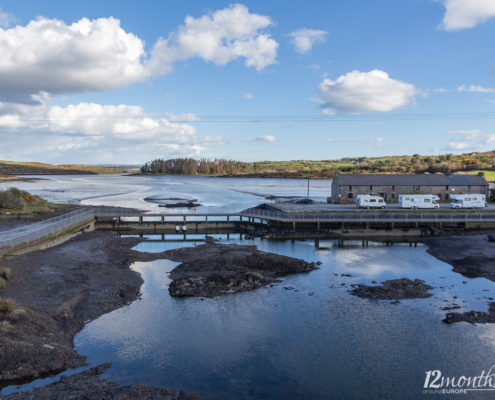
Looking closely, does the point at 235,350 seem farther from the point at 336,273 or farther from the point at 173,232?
the point at 173,232

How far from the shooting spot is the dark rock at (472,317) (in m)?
22.4

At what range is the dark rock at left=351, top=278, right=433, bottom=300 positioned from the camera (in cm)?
2667

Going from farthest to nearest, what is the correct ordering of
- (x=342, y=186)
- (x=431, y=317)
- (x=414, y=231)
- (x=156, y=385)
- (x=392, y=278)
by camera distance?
(x=342, y=186)
(x=414, y=231)
(x=392, y=278)
(x=431, y=317)
(x=156, y=385)

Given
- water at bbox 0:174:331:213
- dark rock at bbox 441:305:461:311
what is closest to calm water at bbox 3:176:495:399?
dark rock at bbox 441:305:461:311

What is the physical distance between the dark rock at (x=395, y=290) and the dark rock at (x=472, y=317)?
3.65m

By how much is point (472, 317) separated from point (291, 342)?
1210 centimetres

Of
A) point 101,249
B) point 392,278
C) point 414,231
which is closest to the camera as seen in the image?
point 392,278

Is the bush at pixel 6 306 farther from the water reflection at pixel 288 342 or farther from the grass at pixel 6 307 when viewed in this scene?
the water reflection at pixel 288 342

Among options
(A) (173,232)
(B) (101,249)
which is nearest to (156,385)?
(B) (101,249)

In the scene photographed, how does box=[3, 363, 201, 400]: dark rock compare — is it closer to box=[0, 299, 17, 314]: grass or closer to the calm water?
the calm water

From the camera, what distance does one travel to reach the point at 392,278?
31500 millimetres

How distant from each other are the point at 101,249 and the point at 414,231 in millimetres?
42396

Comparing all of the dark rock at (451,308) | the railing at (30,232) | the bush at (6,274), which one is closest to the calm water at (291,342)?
the dark rock at (451,308)

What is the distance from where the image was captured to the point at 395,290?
2764cm
